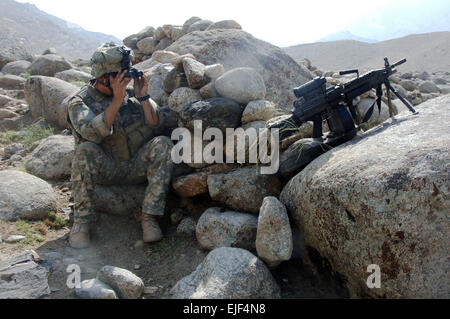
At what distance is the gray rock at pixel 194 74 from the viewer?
4.82 meters

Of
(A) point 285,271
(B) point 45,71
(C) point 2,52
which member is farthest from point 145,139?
(C) point 2,52

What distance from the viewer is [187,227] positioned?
165 inches

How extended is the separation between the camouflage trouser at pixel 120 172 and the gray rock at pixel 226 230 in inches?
25.2

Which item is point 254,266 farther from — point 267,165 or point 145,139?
point 145,139

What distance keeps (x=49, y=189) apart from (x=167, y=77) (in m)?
2.38

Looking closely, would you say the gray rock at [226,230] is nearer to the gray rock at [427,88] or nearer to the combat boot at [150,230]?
the combat boot at [150,230]

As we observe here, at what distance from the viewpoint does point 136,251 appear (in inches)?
158

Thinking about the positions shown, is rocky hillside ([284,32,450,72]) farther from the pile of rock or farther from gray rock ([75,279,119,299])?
gray rock ([75,279,119,299])

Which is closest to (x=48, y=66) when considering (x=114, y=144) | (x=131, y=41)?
(x=131, y=41)

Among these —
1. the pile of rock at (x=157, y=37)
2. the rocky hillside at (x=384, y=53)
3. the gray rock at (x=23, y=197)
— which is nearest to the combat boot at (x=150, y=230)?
the gray rock at (x=23, y=197)

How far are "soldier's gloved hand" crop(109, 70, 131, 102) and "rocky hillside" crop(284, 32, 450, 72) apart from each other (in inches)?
1047

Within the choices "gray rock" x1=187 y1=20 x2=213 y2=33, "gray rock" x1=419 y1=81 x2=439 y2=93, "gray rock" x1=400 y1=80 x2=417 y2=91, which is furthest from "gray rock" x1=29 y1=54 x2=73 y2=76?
"gray rock" x1=419 y1=81 x2=439 y2=93

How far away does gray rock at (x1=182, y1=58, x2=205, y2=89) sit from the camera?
4.82m

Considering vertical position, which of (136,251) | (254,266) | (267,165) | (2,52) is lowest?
(136,251)
